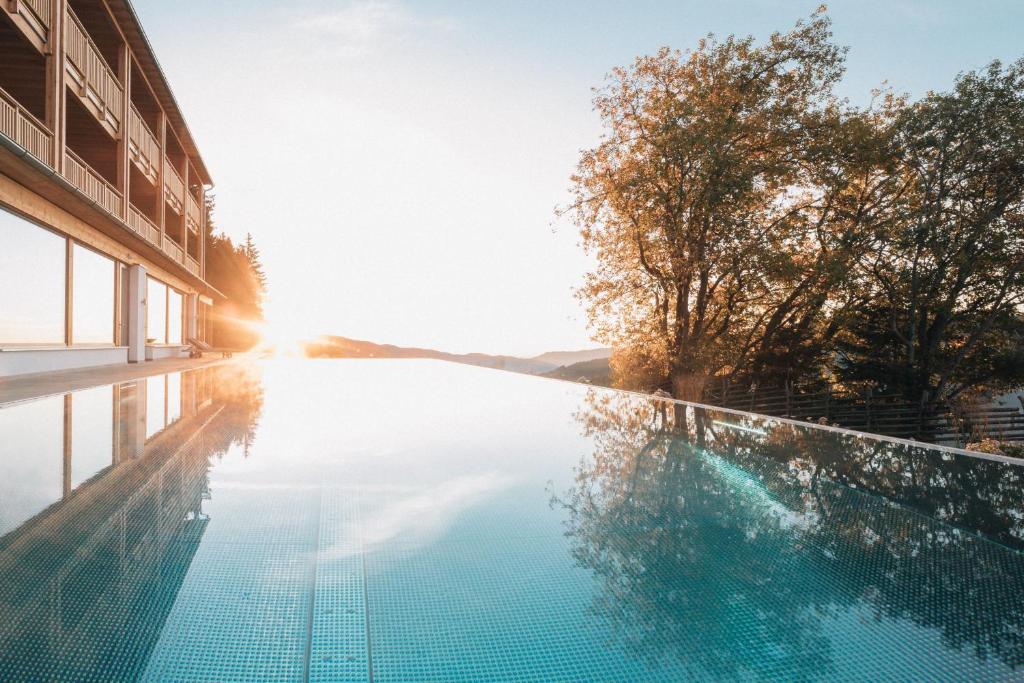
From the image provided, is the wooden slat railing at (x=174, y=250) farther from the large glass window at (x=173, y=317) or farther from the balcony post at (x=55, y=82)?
the balcony post at (x=55, y=82)

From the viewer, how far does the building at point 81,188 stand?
339 inches

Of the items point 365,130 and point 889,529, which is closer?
point 889,529

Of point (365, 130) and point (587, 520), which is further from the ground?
point (365, 130)

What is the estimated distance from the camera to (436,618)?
1775 mm

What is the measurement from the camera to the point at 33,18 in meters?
8.57

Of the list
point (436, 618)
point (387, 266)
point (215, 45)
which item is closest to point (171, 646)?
point (436, 618)

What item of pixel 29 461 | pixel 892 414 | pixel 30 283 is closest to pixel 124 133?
pixel 30 283

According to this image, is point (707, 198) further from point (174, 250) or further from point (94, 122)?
point (174, 250)

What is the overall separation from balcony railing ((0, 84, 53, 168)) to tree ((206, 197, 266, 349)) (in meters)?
26.3

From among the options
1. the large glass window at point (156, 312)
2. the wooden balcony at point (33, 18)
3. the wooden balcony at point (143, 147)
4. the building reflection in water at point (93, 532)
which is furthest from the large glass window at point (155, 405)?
the large glass window at point (156, 312)

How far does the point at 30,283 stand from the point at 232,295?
A: 105ft

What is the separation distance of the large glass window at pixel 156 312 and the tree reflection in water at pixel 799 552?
50.5 feet

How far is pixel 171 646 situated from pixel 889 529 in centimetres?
268

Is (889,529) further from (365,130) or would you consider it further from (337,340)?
(337,340)
